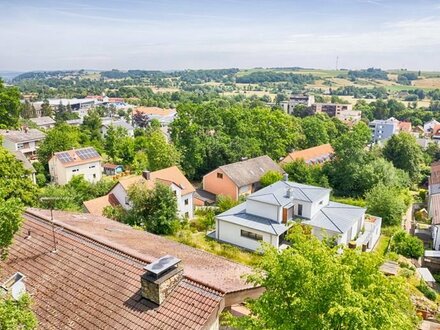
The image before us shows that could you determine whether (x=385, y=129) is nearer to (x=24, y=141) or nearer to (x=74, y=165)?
(x=74, y=165)

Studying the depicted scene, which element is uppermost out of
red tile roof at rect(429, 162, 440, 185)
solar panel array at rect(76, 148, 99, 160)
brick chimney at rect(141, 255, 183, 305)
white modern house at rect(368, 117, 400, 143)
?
brick chimney at rect(141, 255, 183, 305)

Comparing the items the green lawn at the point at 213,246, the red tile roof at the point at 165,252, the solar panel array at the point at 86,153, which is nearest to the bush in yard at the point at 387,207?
the green lawn at the point at 213,246

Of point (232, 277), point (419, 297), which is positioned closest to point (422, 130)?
point (419, 297)

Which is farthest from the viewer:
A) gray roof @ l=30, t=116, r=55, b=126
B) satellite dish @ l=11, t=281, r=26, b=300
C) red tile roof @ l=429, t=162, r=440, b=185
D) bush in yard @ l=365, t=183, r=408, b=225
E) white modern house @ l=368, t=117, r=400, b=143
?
white modern house @ l=368, t=117, r=400, b=143

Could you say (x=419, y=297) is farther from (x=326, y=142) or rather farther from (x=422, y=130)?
(x=422, y=130)

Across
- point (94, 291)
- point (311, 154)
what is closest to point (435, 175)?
point (311, 154)

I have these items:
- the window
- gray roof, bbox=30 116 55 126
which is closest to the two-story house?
gray roof, bbox=30 116 55 126

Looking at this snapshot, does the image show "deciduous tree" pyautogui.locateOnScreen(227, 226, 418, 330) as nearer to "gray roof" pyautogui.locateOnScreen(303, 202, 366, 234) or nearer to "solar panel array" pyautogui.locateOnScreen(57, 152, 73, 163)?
"gray roof" pyautogui.locateOnScreen(303, 202, 366, 234)

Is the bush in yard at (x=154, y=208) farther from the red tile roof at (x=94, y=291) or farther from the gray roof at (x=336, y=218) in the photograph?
the red tile roof at (x=94, y=291)
